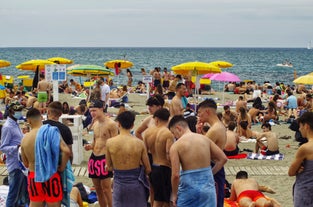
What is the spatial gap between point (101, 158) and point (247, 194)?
6.73 ft

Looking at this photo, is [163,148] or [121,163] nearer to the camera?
[121,163]

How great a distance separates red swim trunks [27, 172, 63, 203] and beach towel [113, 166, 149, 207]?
2.01 ft

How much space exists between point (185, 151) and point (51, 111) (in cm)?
162

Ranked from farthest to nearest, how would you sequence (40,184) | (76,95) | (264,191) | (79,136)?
(76,95), (79,136), (264,191), (40,184)

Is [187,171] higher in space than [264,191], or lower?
higher

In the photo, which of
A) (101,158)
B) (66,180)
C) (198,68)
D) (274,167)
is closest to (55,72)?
(198,68)

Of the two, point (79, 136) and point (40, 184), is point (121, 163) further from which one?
point (79, 136)

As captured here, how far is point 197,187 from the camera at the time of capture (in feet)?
16.8

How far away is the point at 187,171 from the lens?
5141mm

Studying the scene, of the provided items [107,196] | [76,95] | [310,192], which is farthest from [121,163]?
[76,95]

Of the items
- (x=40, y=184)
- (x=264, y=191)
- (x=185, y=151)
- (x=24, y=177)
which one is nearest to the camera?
(x=185, y=151)

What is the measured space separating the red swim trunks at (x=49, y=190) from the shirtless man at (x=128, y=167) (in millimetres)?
610

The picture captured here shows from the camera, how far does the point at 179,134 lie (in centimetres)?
529

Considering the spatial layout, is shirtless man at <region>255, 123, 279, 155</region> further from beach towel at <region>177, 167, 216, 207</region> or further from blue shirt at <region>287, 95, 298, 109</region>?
blue shirt at <region>287, 95, 298, 109</region>
